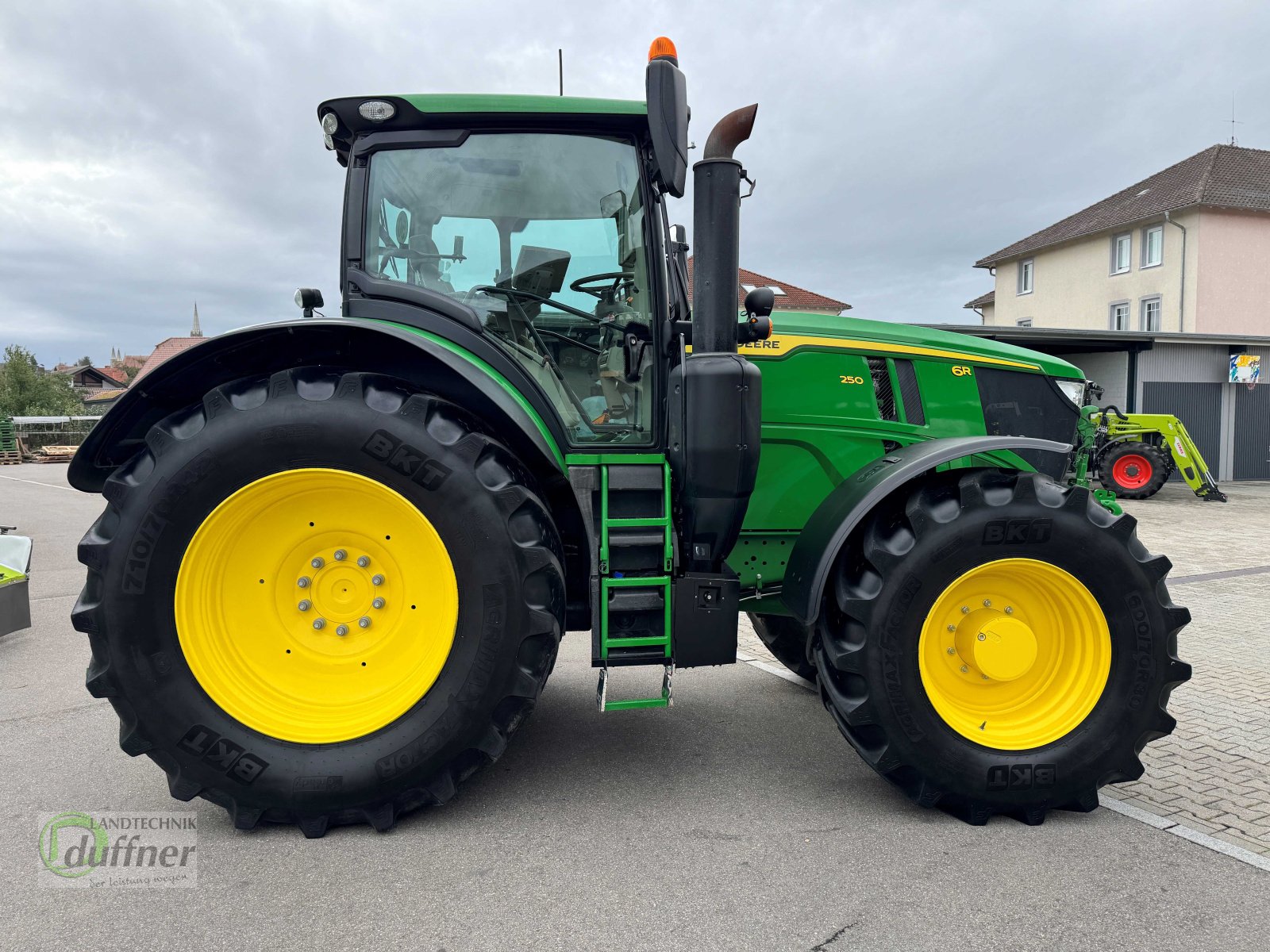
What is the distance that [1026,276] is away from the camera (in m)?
33.1

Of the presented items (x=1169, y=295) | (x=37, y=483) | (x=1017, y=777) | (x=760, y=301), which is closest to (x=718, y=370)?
(x=760, y=301)

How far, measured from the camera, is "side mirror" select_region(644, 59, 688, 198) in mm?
2674

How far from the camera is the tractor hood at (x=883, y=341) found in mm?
3623

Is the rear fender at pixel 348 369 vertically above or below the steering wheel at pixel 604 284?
below

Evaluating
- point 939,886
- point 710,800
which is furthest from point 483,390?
point 939,886

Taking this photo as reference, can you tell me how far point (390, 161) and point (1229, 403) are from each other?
22468mm

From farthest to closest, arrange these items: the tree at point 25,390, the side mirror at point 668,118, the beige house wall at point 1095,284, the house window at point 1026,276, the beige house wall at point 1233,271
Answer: the tree at point 25,390 < the house window at point 1026,276 < the beige house wall at point 1095,284 < the beige house wall at point 1233,271 < the side mirror at point 668,118

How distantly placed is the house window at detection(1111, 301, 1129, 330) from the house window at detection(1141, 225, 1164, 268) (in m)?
1.37

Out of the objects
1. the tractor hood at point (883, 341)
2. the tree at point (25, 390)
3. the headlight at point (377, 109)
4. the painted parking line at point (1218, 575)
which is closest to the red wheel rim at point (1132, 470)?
the painted parking line at point (1218, 575)

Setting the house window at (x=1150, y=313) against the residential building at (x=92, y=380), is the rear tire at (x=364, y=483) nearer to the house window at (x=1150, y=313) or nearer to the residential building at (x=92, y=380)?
the house window at (x=1150, y=313)

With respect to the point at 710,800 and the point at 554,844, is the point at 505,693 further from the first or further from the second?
the point at 710,800

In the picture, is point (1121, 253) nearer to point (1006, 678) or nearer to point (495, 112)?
point (1006, 678)

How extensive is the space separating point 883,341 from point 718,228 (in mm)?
1176

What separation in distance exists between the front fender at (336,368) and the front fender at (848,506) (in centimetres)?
97
